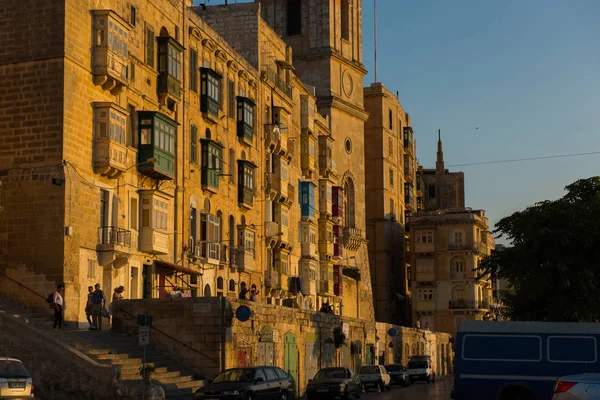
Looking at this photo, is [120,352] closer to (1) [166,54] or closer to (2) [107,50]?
(2) [107,50]

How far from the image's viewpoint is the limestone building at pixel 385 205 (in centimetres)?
8694

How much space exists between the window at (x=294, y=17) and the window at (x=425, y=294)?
27.2 m

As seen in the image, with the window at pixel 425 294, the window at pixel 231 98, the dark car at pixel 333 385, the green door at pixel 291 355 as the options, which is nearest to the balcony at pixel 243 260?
the window at pixel 231 98

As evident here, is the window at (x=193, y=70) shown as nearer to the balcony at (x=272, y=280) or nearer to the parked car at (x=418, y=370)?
the balcony at (x=272, y=280)

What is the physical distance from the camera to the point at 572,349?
2598cm

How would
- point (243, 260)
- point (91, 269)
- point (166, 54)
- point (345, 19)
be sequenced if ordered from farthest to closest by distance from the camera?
point (345, 19)
point (243, 260)
point (166, 54)
point (91, 269)

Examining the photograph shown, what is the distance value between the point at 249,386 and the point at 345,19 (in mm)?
55268

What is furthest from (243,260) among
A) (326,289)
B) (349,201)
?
(349,201)

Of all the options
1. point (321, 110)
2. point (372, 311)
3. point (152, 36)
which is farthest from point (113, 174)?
point (372, 311)

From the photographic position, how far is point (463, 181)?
390 ft

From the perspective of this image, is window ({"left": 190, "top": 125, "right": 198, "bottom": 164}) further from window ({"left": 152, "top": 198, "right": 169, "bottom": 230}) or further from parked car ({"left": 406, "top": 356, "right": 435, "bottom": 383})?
parked car ({"left": 406, "top": 356, "right": 435, "bottom": 383})

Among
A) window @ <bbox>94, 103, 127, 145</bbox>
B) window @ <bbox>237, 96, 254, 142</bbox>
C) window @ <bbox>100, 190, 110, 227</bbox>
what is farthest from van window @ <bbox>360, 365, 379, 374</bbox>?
window @ <bbox>94, 103, 127, 145</bbox>

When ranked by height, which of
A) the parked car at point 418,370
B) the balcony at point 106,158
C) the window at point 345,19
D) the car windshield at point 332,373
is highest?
the window at point 345,19

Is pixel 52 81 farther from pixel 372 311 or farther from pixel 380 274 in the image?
pixel 380 274
